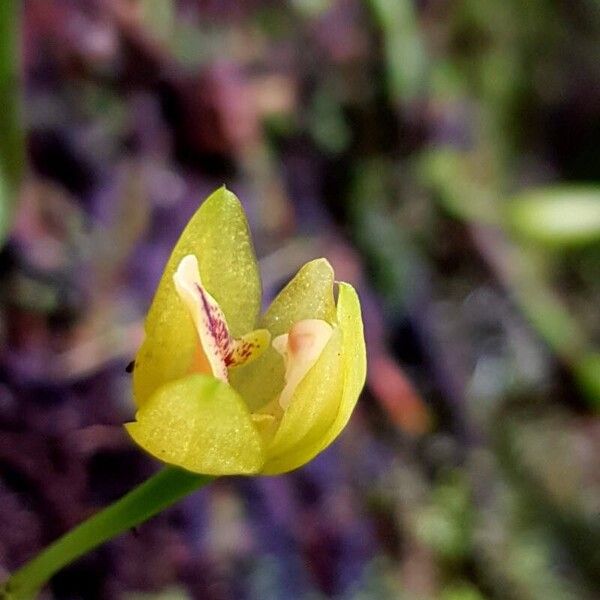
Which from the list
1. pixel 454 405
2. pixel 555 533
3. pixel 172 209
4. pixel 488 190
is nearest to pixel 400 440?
pixel 454 405

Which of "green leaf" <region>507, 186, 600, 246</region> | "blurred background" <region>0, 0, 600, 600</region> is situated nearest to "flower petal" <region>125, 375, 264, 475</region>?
"blurred background" <region>0, 0, 600, 600</region>

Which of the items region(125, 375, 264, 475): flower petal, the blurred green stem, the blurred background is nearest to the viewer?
region(125, 375, 264, 475): flower petal

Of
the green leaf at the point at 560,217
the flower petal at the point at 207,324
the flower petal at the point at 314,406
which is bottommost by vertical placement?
the green leaf at the point at 560,217

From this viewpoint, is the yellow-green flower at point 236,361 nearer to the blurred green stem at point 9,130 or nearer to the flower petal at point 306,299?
the flower petal at point 306,299

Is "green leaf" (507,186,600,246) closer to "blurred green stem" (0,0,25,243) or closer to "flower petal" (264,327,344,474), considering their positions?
"blurred green stem" (0,0,25,243)

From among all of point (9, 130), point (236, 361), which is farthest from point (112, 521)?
point (9, 130)

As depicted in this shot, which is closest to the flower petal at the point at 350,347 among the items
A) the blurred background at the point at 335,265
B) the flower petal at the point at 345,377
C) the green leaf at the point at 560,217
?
the flower petal at the point at 345,377

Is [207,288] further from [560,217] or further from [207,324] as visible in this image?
[560,217]
